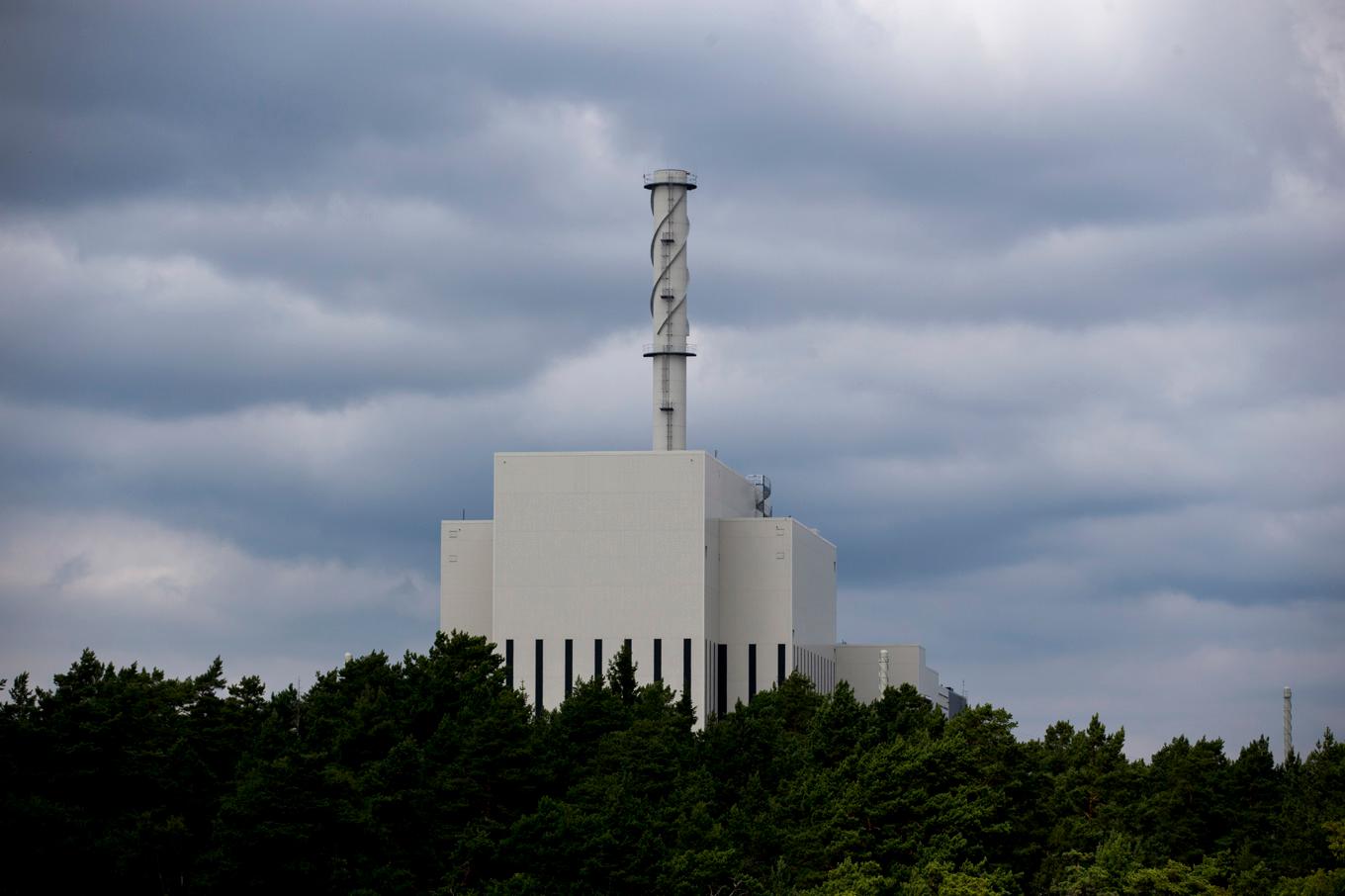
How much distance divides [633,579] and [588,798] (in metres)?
39.8

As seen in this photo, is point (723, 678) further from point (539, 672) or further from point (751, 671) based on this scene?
point (539, 672)

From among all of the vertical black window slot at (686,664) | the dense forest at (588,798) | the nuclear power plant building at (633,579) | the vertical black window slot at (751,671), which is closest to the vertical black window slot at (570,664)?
the nuclear power plant building at (633,579)

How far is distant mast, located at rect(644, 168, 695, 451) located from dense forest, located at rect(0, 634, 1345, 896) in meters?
31.1

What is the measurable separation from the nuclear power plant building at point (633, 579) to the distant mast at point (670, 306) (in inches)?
44.4

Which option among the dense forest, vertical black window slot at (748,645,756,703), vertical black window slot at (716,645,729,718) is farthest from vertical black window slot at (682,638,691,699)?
the dense forest

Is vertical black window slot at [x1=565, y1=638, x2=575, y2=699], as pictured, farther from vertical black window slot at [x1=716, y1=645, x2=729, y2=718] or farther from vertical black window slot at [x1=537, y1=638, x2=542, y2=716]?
vertical black window slot at [x1=716, y1=645, x2=729, y2=718]

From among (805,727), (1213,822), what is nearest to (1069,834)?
(1213,822)

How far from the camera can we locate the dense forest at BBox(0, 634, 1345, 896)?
6931 centimetres

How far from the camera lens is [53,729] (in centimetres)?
7488

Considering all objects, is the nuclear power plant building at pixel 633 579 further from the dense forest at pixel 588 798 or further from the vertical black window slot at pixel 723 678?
the dense forest at pixel 588 798

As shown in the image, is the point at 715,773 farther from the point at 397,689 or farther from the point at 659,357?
the point at 659,357

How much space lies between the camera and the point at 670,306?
12700 cm


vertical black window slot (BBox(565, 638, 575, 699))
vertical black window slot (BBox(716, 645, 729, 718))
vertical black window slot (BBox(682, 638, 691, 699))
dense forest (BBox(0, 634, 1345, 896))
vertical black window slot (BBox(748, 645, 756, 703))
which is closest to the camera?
dense forest (BBox(0, 634, 1345, 896))

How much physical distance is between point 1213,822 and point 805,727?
1925cm
